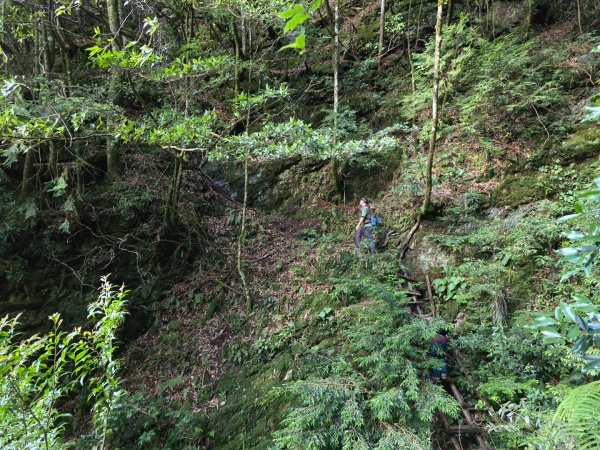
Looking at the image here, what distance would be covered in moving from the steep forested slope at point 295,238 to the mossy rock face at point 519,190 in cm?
4

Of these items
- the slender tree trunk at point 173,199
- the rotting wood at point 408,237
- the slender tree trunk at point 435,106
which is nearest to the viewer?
the slender tree trunk at point 435,106

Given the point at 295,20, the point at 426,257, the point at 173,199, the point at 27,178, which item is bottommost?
the point at 426,257

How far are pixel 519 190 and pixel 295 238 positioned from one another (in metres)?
5.25

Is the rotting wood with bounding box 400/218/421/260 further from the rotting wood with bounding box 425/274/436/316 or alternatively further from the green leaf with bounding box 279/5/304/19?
the green leaf with bounding box 279/5/304/19

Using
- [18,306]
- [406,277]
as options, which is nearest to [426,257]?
[406,277]

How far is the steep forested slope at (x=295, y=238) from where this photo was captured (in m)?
4.00

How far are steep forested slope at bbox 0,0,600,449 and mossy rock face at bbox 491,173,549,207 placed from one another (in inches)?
1.5

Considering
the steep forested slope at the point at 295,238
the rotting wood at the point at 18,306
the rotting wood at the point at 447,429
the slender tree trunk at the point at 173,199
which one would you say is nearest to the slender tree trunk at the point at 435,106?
the steep forested slope at the point at 295,238

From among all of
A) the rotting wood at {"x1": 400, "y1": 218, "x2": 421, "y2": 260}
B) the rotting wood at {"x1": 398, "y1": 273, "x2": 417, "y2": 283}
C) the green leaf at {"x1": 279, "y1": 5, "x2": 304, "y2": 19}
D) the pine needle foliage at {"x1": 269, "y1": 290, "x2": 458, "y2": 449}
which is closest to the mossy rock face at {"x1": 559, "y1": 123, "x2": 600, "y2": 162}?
the rotting wood at {"x1": 400, "y1": 218, "x2": 421, "y2": 260}

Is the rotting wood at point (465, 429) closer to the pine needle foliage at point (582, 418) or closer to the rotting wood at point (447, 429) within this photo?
the rotting wood at point (447, 429)

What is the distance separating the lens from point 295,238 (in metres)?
9.18

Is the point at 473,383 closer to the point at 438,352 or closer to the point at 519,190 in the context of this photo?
the point at 438,352

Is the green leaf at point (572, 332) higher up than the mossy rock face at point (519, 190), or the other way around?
the green leaf at point (572, 332)

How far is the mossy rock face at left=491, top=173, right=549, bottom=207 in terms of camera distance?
6.42m
